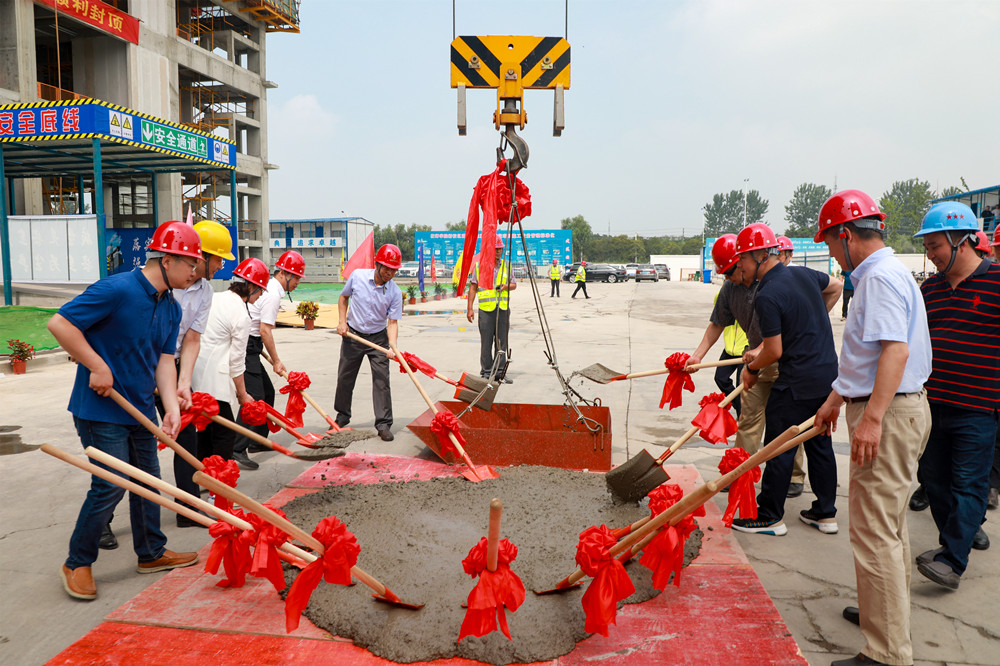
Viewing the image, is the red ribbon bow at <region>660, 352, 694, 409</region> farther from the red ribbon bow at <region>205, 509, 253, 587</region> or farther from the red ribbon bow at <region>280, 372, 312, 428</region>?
the red ribbon bow at <region>205, 509, 253, 587</region>

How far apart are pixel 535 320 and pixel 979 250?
1351cm

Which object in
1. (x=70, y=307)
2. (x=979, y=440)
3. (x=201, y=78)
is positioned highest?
(x=201, y=78)

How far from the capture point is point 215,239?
363cm

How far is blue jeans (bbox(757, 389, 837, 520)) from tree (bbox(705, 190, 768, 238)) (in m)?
109

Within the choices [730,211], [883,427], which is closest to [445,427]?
[883,427]

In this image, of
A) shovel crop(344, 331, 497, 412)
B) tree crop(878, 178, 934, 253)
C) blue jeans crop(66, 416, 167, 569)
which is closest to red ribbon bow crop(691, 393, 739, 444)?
shovel crop(344, 331, 497, 412)

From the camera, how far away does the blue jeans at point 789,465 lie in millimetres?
3670

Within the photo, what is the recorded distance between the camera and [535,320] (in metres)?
17.9

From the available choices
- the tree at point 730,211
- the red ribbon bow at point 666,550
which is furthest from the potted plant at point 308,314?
the tree at point 730,211

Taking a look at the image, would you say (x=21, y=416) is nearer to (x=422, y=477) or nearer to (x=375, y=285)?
(x=375, y=285)

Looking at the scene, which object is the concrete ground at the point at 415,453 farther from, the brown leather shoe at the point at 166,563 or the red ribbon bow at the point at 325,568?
the red ribbon bow at the point at 325,568

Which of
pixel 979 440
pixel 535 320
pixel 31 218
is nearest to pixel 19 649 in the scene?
pixel 979 440

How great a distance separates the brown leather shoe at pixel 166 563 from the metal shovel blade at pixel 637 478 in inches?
92.4

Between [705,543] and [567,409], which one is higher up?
[567,409]
